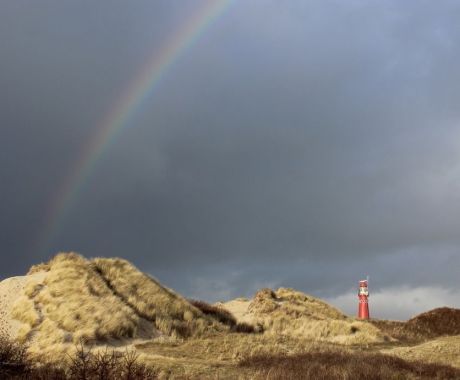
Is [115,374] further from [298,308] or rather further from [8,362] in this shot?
[298,308]

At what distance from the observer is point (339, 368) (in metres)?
15.9

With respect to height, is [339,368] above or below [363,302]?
below

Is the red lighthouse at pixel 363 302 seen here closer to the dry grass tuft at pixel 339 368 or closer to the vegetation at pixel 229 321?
the vegetation at pixel 229 321

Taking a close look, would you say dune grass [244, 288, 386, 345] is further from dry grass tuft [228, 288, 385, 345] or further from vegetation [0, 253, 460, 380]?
vegetation [0, 253, 460, 380]

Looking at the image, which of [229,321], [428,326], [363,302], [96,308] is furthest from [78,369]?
[363,302]

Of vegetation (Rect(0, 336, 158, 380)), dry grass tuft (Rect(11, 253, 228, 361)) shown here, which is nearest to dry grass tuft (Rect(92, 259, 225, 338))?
dry grass tuft (Rect(11, 253, 228, 361))

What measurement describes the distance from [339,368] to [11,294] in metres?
20.9

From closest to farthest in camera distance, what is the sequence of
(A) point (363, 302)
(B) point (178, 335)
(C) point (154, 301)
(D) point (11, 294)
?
(B) point (178, 335), (D) point (11, 294), (C) point (154, 301), (A) point (363, 302)

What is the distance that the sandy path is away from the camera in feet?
86.8

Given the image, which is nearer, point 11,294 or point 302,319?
point 11,294

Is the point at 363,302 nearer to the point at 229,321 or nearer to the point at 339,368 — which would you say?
the point at 229,321

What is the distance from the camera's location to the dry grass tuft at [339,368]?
14.8m

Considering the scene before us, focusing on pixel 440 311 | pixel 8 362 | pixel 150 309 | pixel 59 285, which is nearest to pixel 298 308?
pixel 440 311

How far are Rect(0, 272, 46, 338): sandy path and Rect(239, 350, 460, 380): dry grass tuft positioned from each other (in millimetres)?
13261
